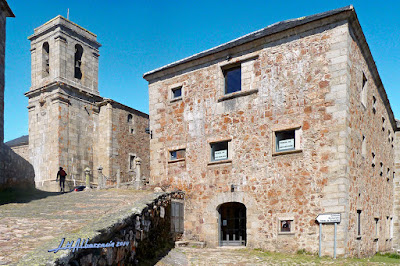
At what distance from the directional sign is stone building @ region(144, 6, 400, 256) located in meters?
0.15

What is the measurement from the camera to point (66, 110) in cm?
2373

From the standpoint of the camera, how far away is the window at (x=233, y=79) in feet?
43.8

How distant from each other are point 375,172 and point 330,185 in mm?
4869

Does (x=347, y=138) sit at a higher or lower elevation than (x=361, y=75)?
lower

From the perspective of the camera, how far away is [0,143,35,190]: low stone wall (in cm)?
1263

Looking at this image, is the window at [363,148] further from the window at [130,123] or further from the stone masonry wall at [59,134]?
the window at [130,123]

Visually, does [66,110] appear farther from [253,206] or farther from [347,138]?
[347,138]

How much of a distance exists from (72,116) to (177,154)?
493 inches

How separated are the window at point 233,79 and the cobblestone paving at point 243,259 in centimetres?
574

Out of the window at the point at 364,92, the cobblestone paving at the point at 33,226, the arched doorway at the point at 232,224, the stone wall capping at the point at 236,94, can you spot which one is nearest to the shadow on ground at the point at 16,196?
the cobblestone paving at the point at 33,226

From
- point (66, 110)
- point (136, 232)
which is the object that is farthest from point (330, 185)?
point (66, 110)

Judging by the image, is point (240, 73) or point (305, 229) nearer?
point (305, 229)

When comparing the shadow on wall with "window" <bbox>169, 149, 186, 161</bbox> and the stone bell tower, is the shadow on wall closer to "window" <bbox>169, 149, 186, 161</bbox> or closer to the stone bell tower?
"window" <bbox>169, 149, 186, 161</bbox>

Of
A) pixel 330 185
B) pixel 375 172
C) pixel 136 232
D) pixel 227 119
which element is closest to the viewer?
pixel 136 232
